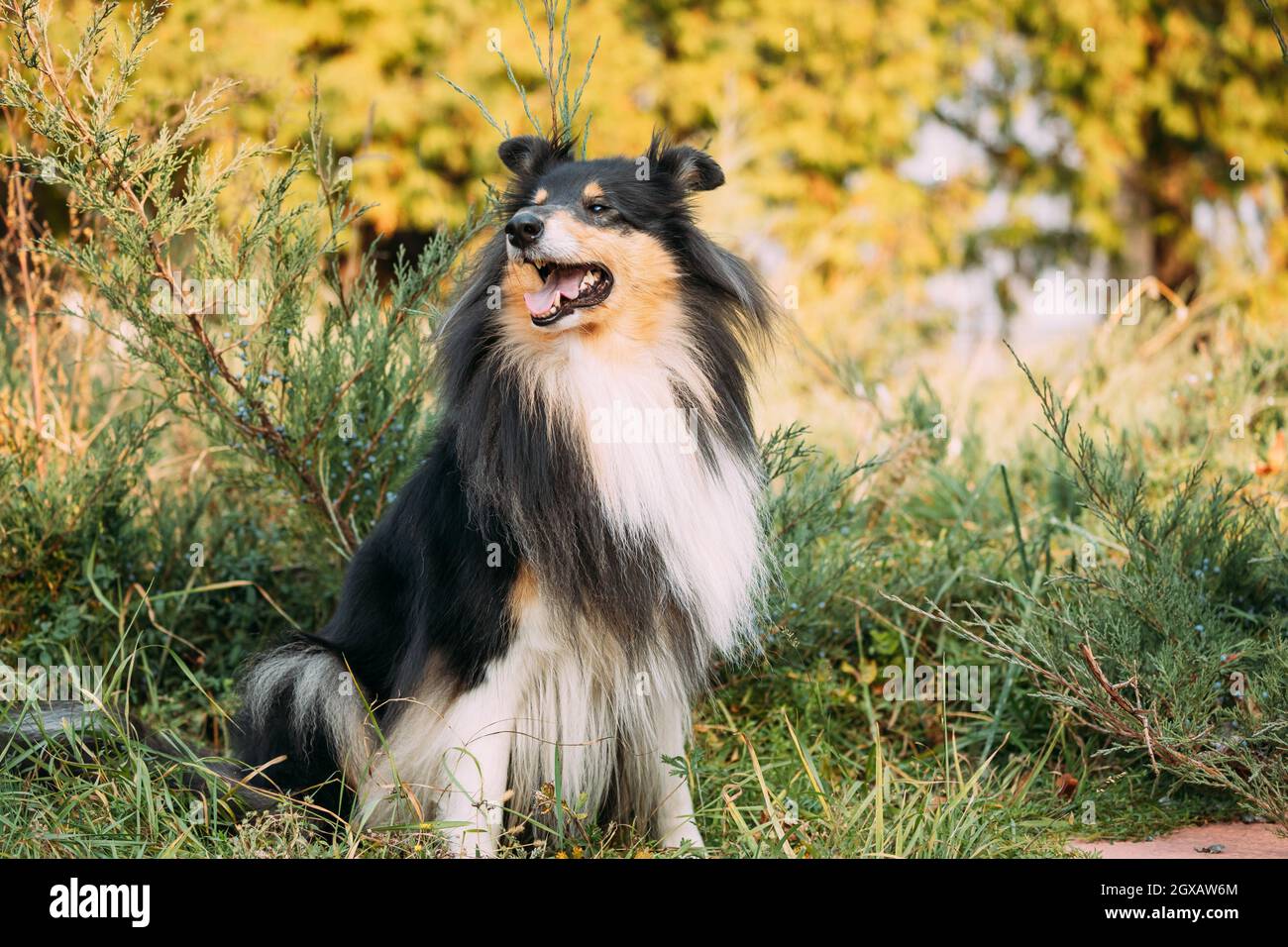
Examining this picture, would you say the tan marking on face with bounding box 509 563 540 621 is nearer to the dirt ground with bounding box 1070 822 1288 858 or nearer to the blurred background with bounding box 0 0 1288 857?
the blurred background with bounding box 0 0 1288 857

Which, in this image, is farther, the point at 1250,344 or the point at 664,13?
the point at 664,13

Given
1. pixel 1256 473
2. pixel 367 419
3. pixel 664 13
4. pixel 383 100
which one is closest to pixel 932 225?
pixel 664 13

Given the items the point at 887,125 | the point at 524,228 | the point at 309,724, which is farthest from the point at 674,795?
the point at 887,125

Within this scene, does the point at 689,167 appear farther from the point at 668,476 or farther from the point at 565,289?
the point at 668,476

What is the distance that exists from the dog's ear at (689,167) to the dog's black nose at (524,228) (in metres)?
0.62

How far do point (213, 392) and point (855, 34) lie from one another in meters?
8.73

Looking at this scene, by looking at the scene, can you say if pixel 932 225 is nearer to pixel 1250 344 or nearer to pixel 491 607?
pixel 1250 344

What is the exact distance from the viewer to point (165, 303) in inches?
159

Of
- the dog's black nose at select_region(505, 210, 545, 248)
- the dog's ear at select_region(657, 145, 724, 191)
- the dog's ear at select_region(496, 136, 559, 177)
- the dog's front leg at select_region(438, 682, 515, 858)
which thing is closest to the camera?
the dog's front leg at select_region(438, 682, 515, 858)

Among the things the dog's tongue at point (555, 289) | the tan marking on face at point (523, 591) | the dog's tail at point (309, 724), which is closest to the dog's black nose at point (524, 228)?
the dog's tongue at point (555, 289)

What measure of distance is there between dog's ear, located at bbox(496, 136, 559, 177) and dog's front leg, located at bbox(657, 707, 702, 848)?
6.10 feet

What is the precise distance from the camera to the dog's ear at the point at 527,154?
393cm

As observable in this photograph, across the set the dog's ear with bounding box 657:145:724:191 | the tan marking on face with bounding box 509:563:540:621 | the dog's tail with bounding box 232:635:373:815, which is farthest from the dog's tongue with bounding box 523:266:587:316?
the dog's tail with bounding box 232:635:373:815

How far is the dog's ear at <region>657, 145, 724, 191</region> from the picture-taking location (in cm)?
382
